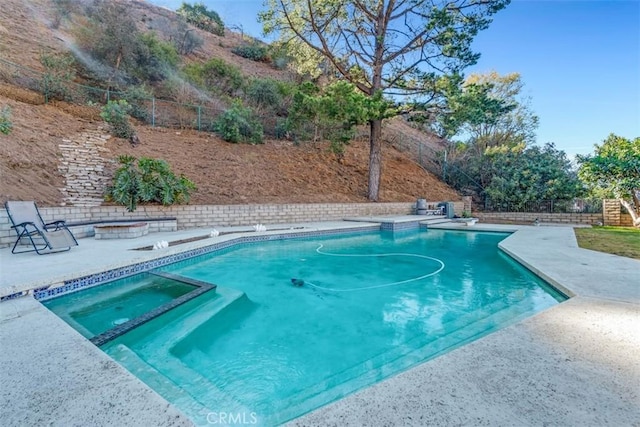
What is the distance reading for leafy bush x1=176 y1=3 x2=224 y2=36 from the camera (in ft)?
88.4

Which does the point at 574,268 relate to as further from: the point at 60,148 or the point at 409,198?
the point at 60,148

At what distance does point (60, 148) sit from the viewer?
8.59 meters

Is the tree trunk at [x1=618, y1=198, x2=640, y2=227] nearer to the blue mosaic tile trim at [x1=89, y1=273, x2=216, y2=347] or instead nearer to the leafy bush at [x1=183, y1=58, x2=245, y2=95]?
the blue mosaic tile trim at [x1=89, y1=273, x2=216, y2=347]

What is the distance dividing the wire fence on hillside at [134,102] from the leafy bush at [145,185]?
5.08 meters

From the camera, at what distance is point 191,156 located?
10.7 metres

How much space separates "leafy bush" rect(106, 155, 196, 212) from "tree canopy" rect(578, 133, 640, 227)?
11.4m

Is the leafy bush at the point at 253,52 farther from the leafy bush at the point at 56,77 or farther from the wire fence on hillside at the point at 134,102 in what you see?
the leafy bush at the point at 56,77

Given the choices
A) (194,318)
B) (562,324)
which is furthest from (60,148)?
(562,324)

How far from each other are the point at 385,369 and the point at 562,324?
4.68 feet

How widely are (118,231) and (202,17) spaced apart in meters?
27.8

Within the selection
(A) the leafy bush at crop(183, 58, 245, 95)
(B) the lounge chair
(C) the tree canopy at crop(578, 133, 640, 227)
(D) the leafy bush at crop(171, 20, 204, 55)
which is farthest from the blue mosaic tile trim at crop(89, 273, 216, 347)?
(D) the leafy bush at crop(171, 20, 204, 55)

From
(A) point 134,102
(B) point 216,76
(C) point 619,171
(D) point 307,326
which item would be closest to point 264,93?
(B) point 216,76

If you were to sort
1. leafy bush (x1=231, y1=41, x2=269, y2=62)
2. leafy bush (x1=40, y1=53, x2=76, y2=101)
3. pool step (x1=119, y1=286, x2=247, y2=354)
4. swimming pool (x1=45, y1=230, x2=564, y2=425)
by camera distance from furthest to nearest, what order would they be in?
leafy bush (x1=231, y1=41, x2=269, y2=62)
leafy bush (x1=40, y1=53, x2=76, y2=101)
pool step (x1=119, y1=286, x2=247, y2=354)
swimming pool (x1=45, y1=230, x2=564, y2=425)
